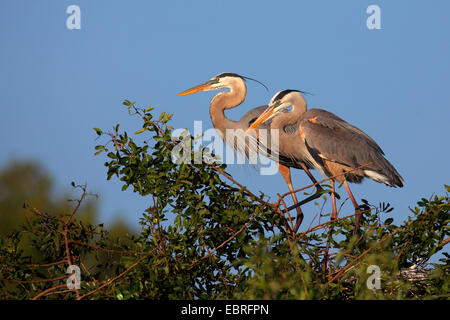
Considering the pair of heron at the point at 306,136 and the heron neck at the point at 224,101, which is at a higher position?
the heron neck at the point at 224,101

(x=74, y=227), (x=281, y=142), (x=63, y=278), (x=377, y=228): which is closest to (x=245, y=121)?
(x=281, y=142)

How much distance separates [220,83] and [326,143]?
1.69 metres

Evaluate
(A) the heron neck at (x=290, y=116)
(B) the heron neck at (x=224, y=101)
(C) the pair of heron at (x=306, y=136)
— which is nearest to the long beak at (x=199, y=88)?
(C) the pair of heron at (x=306, y=136)

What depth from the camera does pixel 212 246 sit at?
4.52 m

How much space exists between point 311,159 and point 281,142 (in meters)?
0.44

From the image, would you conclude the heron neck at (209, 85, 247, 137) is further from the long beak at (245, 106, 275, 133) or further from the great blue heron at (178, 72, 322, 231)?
the long beak at (245, 106, 275, 133)

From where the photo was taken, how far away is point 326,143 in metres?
7.33

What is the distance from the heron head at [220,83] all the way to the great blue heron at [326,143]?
2.03 feet

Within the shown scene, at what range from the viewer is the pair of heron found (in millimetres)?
7289

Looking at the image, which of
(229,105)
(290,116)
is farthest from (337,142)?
(229,105)

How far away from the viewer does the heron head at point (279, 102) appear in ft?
25.0

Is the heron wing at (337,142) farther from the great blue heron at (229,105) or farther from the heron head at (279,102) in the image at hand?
the great blue heron at (229,105)
